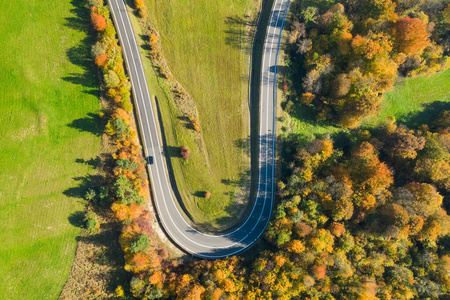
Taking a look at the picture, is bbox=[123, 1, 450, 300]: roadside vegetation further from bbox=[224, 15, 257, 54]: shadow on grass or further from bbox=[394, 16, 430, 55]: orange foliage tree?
bbox=[224, 15, 257, 54]: shadow on grass

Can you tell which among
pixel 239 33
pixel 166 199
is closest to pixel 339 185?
pixel 166 199

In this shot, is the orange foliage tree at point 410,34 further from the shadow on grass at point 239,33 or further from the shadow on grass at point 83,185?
the shadow on grass at point 83,185

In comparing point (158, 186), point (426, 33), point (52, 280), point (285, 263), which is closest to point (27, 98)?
point (158, 186)

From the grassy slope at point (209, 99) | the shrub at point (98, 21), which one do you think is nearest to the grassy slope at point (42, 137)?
the shrub at point (98, 21)

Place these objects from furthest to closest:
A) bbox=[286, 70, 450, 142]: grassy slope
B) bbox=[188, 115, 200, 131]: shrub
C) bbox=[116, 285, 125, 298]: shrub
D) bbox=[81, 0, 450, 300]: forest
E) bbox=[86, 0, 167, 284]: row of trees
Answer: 1. bbox=[286, 70, 450, 142]: grassy slope
2. bbox=[188, 115, 200, 131]: shrub
3. bbox=[86, 0, 167, 284]: row of trees
4. bbox=[116, 285, 125, 298]: shrub
5. bbox=[81, 0, 450, 300]: forest

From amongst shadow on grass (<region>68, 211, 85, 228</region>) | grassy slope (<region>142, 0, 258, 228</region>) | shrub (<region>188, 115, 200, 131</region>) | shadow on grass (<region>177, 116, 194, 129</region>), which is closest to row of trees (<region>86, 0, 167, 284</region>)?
shadow on grass (<region>68, 211, 85, 228</region>)

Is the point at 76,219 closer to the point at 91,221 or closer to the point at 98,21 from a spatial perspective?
the point at 91,221
